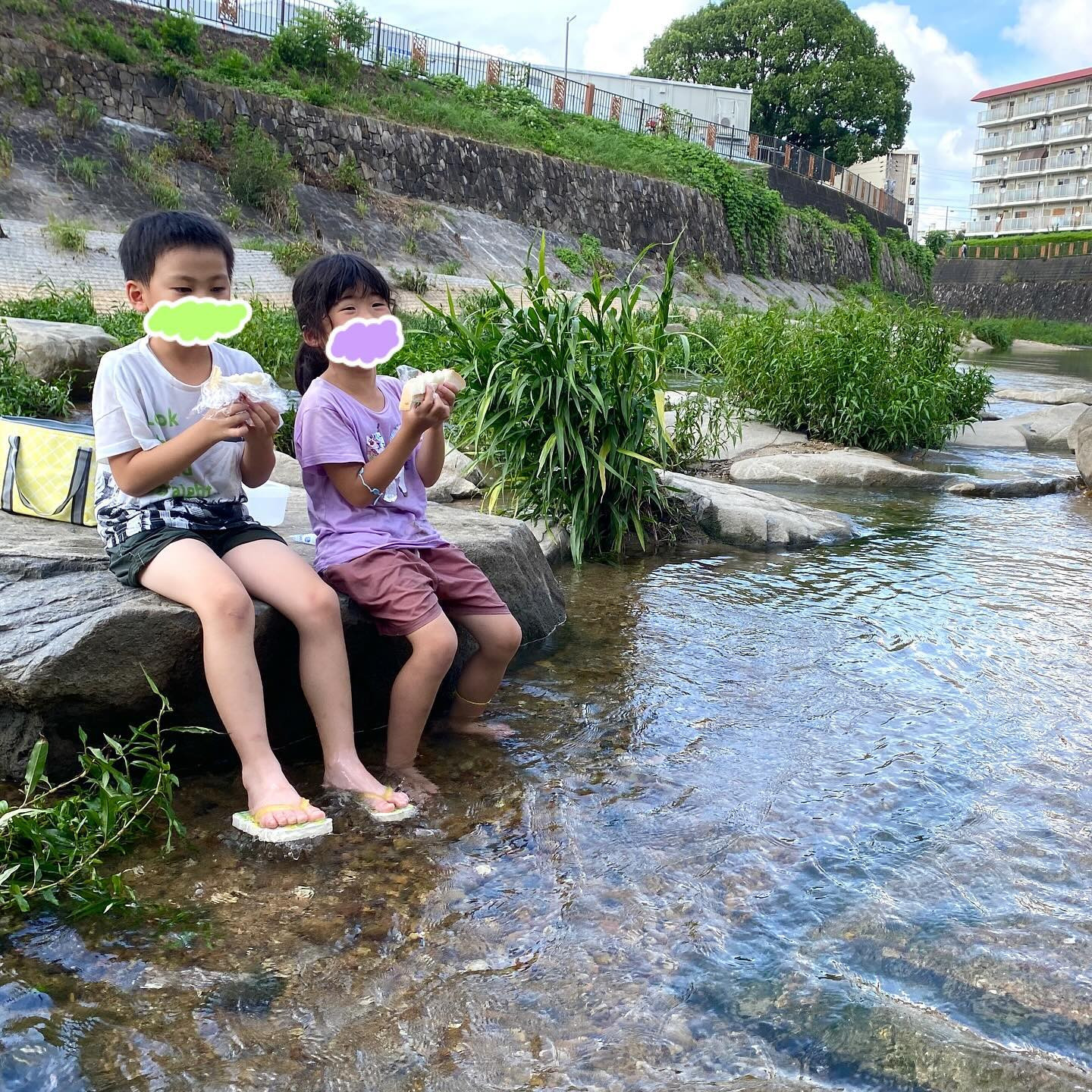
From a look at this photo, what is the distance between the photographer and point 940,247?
52469 mm

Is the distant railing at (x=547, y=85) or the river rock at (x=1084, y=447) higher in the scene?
the distant railing at (x=547, y=85)

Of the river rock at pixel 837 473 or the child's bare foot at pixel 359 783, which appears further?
the river rock at pixel 837 473

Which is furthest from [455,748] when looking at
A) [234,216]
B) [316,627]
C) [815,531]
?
[234,216]

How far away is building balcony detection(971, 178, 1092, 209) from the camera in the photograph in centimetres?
6031

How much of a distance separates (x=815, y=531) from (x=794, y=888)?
144 inches

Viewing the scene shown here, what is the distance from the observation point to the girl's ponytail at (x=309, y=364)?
2799mm

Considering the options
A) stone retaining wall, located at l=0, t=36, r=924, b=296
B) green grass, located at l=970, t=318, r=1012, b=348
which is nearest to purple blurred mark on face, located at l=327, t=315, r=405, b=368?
stone retaining wall, located at l=0, t=36, r=924, b=296

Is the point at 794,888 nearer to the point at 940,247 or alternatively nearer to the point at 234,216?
the point at 234,216

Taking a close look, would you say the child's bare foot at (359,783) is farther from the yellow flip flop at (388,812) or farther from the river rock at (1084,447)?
the river rock at (1084,447)

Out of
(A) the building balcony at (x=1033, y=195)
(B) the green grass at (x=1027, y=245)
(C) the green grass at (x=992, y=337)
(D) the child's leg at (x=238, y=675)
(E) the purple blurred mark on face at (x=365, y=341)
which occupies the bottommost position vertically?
(D) the child's leg at (x=238, y=675)

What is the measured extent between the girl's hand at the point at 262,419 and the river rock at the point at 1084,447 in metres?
7.00

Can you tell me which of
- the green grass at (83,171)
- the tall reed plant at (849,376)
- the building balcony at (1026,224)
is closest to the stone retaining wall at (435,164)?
the green grass at (83,171)

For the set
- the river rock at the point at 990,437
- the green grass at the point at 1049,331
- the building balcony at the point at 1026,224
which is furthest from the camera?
the building balcony at the point at 1026,224

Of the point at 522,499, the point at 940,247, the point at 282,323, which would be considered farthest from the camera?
the point at 940,247
